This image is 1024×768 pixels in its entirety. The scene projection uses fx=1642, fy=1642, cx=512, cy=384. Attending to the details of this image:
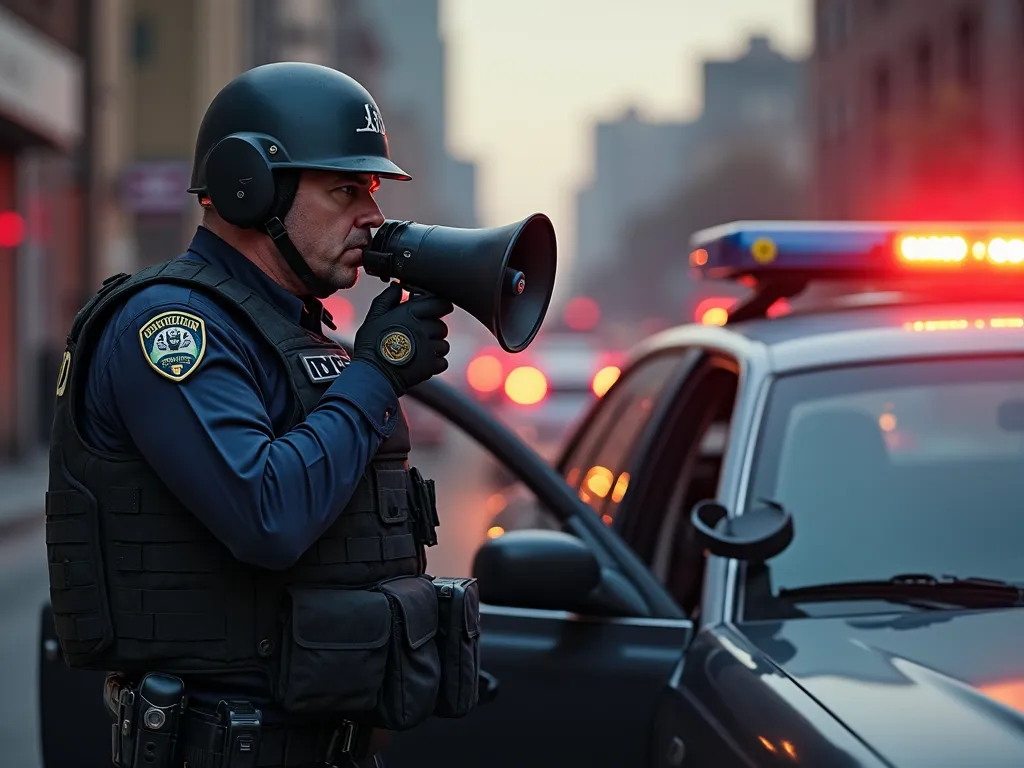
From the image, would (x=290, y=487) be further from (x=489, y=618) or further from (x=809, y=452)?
(x=809, y=452)

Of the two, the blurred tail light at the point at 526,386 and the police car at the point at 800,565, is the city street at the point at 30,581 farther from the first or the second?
the police car at the point at 800,565

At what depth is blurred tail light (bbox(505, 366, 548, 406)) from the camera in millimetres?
18031

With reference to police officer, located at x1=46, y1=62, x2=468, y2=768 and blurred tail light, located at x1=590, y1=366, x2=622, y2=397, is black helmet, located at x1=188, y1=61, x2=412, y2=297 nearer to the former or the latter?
police officer, located at x1=46, y1=62, x2=468, y2=768

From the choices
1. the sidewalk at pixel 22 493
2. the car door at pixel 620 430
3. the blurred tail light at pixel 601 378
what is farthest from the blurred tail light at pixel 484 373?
the car door at pixel 620 430

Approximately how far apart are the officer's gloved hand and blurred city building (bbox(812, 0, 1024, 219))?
1157 inches

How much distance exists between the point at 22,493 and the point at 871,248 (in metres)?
14.7

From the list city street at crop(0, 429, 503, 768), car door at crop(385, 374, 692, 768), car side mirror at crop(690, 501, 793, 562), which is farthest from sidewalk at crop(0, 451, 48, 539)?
car side mirror at crop(690, 501, 793, 562)

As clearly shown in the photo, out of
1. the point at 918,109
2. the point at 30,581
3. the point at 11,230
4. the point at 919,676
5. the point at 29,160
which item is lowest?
the point at 30,581

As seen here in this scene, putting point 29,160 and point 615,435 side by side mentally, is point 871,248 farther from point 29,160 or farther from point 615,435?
point 29,160

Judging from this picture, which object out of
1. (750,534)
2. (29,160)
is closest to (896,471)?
(750,534)

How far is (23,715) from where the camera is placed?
6.80 metres

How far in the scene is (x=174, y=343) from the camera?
223 centimetres

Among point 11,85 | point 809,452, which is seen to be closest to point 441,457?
point 11,85

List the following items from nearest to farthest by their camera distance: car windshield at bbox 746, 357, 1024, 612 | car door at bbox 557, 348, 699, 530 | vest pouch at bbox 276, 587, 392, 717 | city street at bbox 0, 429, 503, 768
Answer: vest pouch at bbox 276, 587, 392, 717, car windshield at bbox 746, 357, 1024, 612, car door at bbox 557, 348, 699, 530, city street at bbox 0, 429, 503, 768
